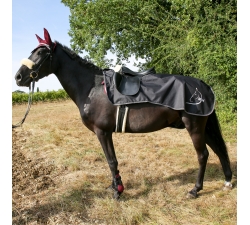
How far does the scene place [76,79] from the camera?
10.6ft

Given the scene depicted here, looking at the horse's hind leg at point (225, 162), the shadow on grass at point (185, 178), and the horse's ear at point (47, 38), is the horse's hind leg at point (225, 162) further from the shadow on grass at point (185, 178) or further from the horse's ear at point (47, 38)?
the horse's ear at point (47, 38)

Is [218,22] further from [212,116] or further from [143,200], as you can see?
[143,200]

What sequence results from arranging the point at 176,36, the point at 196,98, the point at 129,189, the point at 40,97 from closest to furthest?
the point at 196,98 → the point at 129,189 → the point at 176,36 → the point at 40,97

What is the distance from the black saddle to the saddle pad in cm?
6

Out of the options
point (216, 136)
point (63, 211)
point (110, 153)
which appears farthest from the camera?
point (216, 136)

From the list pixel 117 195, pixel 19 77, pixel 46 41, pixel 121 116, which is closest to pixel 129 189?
pixel 117 195

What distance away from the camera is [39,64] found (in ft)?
9.84

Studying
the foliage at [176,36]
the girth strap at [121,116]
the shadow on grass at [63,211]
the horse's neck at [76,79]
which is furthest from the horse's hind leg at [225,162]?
the foliage at [176,36]

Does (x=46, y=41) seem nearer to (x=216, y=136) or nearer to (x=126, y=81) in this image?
(x=126, y=81)

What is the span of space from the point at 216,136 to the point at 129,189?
172cm

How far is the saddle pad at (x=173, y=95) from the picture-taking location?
3012 millimetres

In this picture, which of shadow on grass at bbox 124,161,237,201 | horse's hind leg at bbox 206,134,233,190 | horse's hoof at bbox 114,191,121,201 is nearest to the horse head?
horse's hoof at bbox 114,191,121,201

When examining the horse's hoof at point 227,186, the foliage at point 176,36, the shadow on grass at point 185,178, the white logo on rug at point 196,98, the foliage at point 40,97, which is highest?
the foliage at point 176,36

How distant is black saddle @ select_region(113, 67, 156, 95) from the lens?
3.06 metres
